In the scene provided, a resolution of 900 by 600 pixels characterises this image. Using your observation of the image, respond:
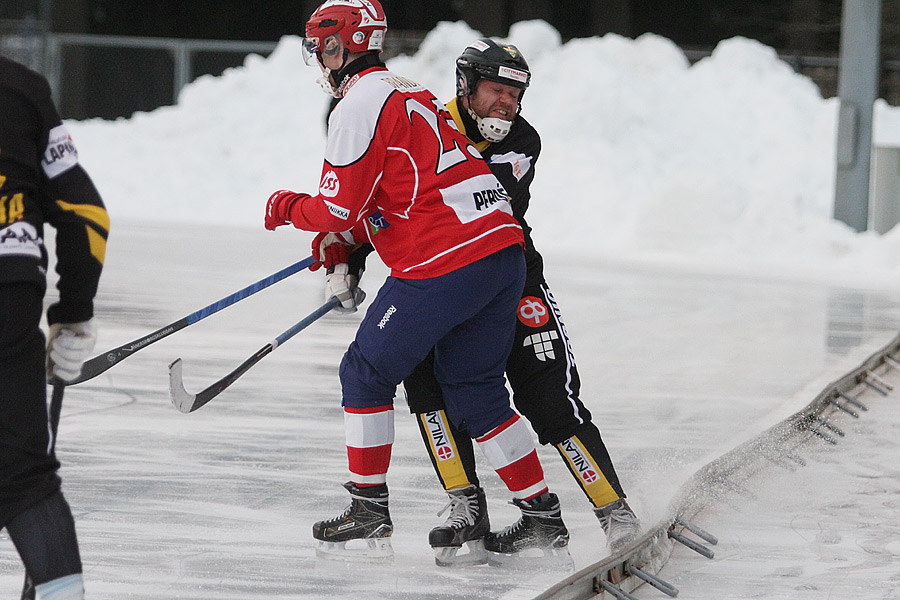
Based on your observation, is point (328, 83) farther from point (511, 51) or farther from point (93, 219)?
point (93, 219)

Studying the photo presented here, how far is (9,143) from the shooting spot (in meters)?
2.30

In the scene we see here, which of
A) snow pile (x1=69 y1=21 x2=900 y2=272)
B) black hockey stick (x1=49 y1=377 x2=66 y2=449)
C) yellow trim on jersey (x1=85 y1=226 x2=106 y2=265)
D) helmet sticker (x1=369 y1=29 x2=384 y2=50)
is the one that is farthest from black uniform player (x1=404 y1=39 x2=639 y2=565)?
snow pile (x1=69 y1=21 x2=900 y2=272)

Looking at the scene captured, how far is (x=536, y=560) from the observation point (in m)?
3.53

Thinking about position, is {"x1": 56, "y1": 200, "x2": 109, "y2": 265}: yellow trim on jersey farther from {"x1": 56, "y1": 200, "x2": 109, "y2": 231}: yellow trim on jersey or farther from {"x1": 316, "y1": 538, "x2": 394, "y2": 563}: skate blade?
{"x1": 316, "y1": 538, "x2": 394, "y2": 563}: skate blade

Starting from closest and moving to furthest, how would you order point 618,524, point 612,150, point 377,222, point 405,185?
point 405,185
point 377,222
point 618,524
point 612,150

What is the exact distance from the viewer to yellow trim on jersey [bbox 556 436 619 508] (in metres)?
3.59

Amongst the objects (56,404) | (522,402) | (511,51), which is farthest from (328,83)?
(56,404)

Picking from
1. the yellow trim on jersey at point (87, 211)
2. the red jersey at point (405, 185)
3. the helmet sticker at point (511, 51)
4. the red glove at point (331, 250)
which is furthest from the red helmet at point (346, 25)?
the yellow trim on jersey at point (87, 211)

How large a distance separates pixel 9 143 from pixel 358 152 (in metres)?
1.04

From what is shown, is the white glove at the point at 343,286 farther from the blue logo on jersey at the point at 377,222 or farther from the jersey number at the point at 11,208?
the jersey number at the point at 11,208

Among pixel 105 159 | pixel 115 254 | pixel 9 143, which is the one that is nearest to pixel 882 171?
pixel 115 254

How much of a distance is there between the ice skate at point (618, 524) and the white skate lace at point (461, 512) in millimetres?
353

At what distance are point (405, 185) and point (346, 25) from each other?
0.47 m

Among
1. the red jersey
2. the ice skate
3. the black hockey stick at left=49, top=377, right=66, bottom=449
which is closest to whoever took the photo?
the black hockey stick at left=49, top=377, right=66, bottom=449
